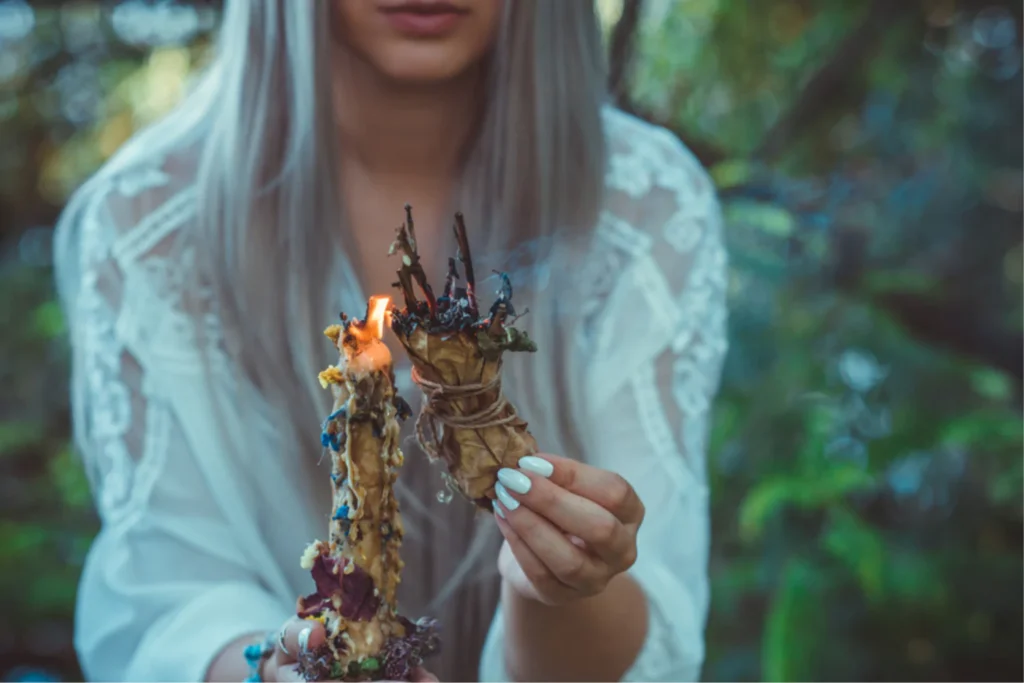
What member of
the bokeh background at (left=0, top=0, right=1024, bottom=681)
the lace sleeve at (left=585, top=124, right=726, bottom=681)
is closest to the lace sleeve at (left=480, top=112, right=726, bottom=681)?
the lace sleeve at (left=585, top=124, right=726, bottom=681)

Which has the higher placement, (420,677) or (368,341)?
(368,341)

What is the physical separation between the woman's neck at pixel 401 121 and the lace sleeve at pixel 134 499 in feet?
0.67

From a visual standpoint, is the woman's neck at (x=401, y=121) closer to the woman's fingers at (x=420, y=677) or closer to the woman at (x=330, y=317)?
the woman at (x=330, y=317)

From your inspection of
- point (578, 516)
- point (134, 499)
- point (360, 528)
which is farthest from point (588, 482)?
point (134, 499)

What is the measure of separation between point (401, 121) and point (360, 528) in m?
0.36

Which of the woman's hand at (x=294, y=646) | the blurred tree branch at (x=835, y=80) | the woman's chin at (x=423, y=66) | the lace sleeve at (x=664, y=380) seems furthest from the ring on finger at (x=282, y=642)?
the blurred tree branch at (x=835, y=80)

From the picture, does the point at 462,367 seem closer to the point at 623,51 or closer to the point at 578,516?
the point at 578,516

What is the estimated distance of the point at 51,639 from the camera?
892 mm

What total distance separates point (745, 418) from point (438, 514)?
1.37 feet

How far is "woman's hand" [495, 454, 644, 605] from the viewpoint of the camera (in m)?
0.51

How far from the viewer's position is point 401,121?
2.43 ft

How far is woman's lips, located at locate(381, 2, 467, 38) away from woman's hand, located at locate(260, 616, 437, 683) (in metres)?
0.41

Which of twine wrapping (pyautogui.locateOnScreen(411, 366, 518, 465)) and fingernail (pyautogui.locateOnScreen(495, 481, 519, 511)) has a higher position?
twine wrapping (pyautogui.locateOnScreen(411, 366, 518, 465))

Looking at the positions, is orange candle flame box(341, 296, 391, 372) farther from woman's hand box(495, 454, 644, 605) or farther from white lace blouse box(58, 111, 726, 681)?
white lace blouse box(58, 111, 726, 681)
